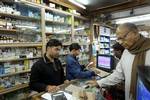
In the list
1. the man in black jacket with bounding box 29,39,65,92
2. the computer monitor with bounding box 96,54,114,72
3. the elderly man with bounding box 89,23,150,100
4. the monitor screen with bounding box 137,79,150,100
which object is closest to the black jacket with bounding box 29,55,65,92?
the man in black jacket with bounding box 29,39,65,92

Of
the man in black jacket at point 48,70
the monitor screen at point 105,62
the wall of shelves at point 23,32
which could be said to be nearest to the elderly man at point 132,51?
the man in black jacket at point 48,70

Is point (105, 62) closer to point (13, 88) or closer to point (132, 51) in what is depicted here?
point (13, 88)

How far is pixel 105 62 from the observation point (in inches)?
174

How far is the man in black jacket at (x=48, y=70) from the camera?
2.69 meters

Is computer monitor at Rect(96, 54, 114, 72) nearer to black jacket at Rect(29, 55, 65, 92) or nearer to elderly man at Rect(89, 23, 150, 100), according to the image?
black jacket at Rect(29, 55, 65, 92)

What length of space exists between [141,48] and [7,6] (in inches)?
116

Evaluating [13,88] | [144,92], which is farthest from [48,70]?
[144,92]

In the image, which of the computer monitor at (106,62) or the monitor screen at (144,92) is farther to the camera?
the computer monitor at (106,62)

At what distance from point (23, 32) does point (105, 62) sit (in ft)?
6.99

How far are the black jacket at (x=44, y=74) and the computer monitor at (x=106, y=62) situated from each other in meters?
1.68

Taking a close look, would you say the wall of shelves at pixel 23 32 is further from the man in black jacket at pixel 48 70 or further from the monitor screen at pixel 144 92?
the monitor screen at pixel 144 92

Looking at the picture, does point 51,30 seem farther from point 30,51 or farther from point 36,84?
point 36,84

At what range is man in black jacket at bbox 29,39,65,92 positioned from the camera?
2688 millimetres

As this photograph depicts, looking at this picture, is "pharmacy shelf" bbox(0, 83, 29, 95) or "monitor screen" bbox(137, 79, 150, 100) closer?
"monitor screen" bbox(137, 79, 150, 100)
